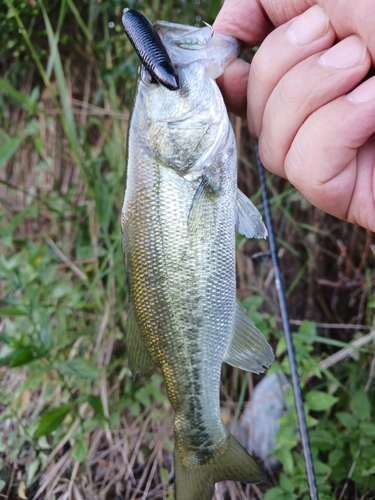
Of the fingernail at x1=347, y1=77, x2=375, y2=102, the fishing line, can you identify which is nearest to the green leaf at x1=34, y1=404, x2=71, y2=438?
the fishing line

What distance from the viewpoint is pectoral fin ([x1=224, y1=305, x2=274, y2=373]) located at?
137 centimetres

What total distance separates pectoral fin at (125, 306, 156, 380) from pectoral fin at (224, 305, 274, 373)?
0.27 meters

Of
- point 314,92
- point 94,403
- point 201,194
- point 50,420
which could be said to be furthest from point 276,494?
point 314,92

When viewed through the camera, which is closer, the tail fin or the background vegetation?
the tail fin

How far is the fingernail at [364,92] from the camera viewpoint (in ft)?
3.22

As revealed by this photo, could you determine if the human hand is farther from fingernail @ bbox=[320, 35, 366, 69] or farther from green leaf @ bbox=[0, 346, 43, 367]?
green leaf @ bbox=[0, 346, 43, 367]

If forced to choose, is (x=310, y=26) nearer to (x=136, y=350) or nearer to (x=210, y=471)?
(x=136, y=350)

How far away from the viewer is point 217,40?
1.21 m

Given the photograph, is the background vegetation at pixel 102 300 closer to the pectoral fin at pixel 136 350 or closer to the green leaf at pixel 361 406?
the green leaf at pixel 361 406

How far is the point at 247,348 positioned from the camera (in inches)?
54.9

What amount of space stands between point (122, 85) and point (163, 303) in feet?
5.86

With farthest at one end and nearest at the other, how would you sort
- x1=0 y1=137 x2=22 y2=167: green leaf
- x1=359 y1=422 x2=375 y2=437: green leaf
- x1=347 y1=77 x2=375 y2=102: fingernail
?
x1=0 y1=137 x2=22 y2=167: green leaf
x1=359 y1=422 x2=375 y2=437: green leaf
x1=347 y1=77 x2=375 y2=102: fingernail

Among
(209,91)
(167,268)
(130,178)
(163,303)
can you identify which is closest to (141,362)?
(163,303)

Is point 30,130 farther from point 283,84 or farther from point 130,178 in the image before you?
point 283,84
